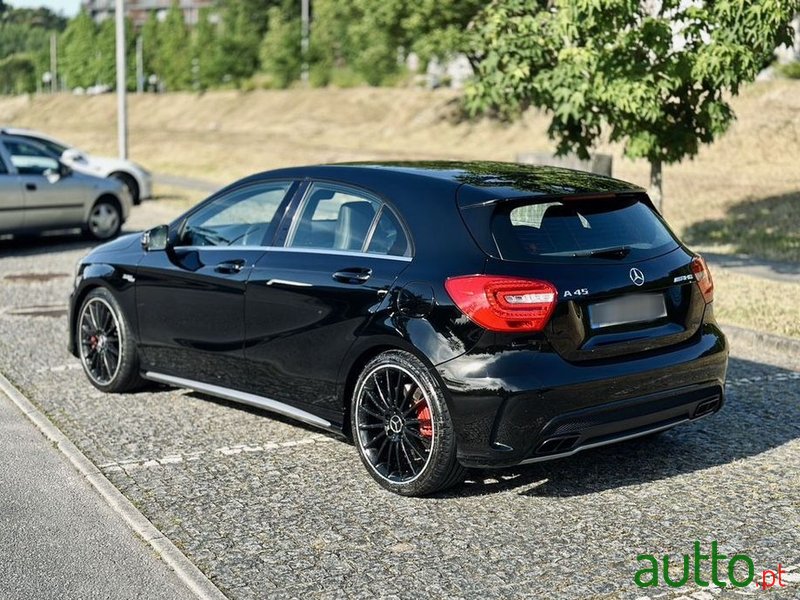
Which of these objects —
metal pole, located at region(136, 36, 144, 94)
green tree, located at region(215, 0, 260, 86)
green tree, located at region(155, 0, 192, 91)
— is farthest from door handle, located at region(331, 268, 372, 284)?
metal pole, located at region(136, 36, 144, 94)

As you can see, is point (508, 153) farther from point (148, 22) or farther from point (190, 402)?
point (148, 22)

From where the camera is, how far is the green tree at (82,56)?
83875mm

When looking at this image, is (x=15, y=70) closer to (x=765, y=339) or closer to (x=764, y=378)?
(x=765, y=339)

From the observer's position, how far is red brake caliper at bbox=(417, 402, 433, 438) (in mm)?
5422

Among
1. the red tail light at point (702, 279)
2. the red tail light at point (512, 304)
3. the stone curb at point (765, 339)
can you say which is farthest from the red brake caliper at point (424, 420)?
the stone curb at point (765, 339)

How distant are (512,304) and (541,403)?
1.51 feet

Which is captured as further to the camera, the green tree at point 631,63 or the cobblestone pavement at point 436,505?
the green tree at point 631,63

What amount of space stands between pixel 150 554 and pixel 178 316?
8.00ft

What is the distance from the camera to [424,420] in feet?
17.9

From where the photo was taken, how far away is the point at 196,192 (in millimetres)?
25281

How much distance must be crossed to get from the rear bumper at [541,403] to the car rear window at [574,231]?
1.69 ft

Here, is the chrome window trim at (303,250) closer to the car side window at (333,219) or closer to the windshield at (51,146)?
the car side window at (333,219)

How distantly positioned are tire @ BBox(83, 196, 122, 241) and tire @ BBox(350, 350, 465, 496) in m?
11.5

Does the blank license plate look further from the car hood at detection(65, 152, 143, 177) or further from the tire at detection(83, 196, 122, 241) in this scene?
the car hood at detection(65, 152, 143, 177)
